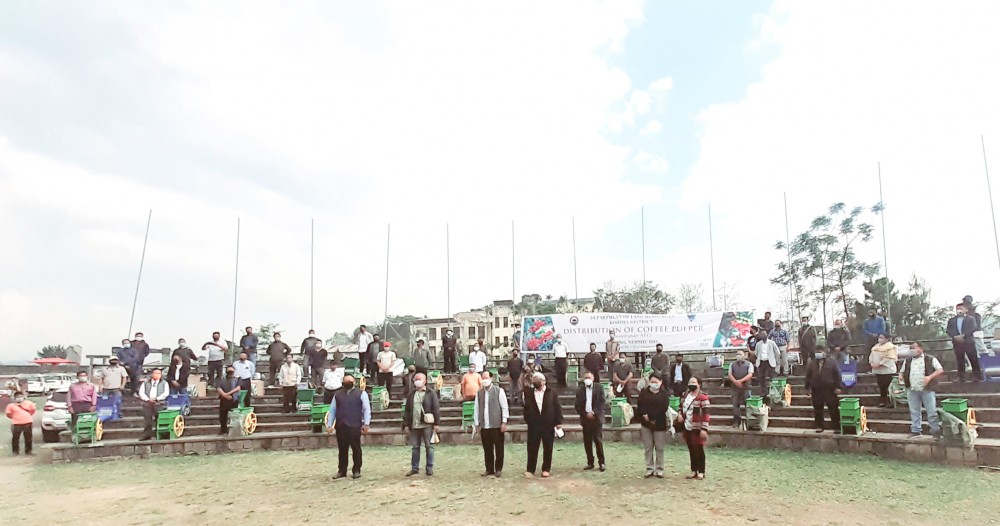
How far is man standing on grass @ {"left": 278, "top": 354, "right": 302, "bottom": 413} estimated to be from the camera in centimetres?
1477

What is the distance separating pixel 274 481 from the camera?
9.54 metres

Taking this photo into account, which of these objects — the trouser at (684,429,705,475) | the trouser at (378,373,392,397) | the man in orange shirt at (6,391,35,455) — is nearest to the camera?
the trouser at (684,429,705,475)

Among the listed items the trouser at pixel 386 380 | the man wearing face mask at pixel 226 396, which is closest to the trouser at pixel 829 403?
the trouser at pixel 386 380

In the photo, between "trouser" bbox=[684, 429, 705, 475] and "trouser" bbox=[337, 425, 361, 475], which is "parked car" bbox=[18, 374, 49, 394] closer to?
"trouser" bbox=[337, 425, 361, 475]

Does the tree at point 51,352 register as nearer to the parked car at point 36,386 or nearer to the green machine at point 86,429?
the parked car at point 36,386

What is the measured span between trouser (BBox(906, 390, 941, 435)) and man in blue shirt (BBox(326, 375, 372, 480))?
9.29 m

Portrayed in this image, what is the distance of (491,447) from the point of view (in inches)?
378

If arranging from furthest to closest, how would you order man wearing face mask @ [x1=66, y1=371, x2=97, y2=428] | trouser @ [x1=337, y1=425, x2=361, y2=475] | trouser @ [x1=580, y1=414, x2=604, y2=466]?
1. man wearing face mask @ [x1=66, y1=371, x2=97, y2=428]
2. trouser @ [x1=580, y1=414, x2=604, y2=466]
3. trouser @ [x1=337, y1=425, x2=361, y2=475]

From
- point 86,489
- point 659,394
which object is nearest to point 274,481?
point 86,489

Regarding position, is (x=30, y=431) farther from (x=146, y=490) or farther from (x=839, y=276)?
(x=839, y=276)

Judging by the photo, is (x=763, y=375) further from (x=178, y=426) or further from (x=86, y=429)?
(x=86, y=429)

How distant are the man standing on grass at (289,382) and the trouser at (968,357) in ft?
49.0

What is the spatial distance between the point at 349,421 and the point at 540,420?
304cm

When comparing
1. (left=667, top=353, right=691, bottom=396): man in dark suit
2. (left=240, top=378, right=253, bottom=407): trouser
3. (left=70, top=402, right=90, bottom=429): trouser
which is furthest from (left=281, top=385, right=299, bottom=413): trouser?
(left=667, top=353, right=691, bottom=396): man in dark suit
